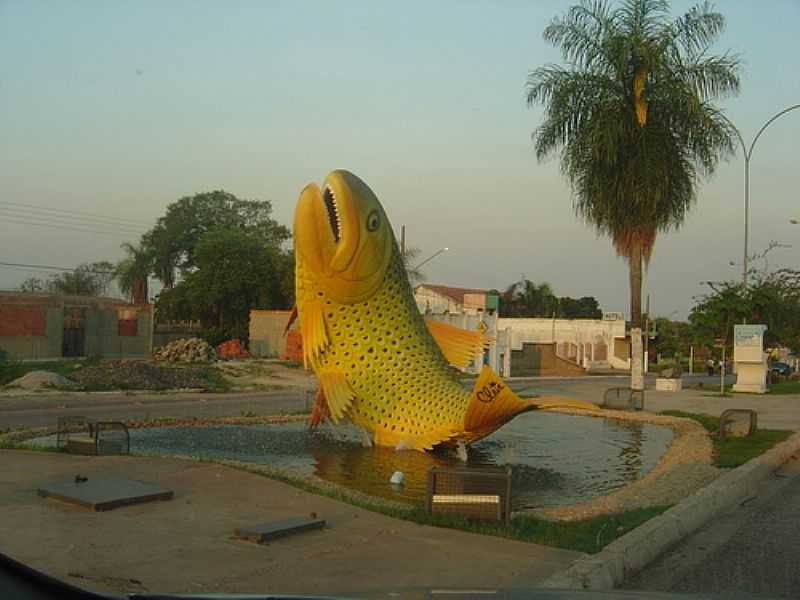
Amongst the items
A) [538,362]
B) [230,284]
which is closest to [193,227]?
[230,284]

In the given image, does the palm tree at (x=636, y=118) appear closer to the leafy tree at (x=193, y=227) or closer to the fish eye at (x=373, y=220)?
the fish eye at (x=373, y=220)

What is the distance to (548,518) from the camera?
300 inches

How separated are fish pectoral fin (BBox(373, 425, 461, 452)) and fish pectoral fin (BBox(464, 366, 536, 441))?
54 cm

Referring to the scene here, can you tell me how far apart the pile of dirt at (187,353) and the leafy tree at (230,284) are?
49.4ft

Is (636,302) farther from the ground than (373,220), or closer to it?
closer to it

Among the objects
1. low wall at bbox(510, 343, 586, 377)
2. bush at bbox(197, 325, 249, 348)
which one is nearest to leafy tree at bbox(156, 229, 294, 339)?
bush at bbox(197, 325, 249, 348)

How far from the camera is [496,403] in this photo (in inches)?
420

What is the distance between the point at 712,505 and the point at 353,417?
5216 mm

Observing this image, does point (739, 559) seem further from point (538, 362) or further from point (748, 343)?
point (538, 362)

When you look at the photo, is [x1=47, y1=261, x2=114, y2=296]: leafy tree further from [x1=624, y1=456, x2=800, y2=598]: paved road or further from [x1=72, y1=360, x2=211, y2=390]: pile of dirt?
[x1=624, y1=456, x2=800, y2=598]: paved road

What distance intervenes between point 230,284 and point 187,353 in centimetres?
1826

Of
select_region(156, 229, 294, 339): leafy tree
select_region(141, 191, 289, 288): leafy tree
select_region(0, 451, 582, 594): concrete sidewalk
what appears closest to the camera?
select_region(0, 451, 582, 594): concrete sidewalk

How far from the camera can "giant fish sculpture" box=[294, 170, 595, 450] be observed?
38.4 ft

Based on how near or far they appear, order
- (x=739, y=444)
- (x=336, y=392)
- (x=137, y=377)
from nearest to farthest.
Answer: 1. (x=336, y=392)
2. (x=739, y=444)
3. (x=137, y=377)
